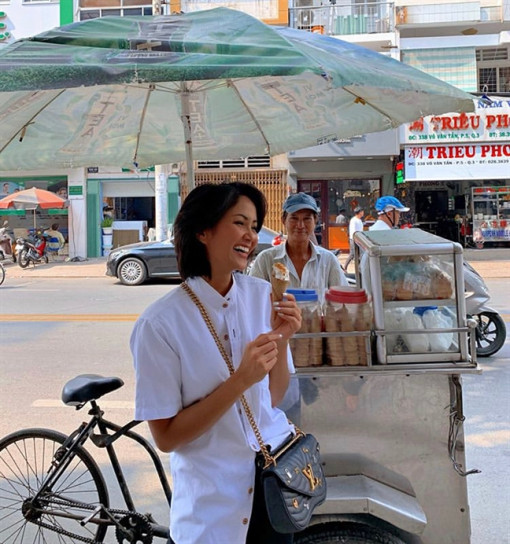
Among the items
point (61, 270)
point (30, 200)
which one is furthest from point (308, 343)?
point (30, 200)

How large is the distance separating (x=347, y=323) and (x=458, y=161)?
1784cm

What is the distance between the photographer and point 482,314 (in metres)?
6.87

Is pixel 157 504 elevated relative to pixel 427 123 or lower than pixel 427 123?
lower

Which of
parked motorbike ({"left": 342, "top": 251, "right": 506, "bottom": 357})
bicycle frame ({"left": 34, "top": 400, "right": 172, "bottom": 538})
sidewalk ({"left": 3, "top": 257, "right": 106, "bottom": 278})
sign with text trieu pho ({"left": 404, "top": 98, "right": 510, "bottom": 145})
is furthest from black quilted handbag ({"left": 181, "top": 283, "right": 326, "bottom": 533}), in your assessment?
sign with text trieu pho ({"left": 404, "top": 98, "right": 510, "bottom": 145})

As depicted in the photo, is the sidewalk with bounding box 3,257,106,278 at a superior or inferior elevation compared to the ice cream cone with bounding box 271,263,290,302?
inferior

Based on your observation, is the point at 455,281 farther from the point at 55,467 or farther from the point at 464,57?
the point at 464,57

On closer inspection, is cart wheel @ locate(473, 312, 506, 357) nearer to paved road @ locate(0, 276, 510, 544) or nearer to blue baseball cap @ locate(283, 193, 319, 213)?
paved road @ locate(0, 276, 510, 544)

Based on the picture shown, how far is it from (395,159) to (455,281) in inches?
728

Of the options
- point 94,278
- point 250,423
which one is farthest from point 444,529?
point 94,278

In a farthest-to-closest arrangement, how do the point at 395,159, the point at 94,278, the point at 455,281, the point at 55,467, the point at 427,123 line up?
1. the point at 395,159
2. the point at 427,123
3. the point at 94,278
4. the point at 55,467
5. the point at 455,281

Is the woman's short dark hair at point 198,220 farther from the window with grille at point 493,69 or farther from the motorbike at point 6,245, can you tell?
the window with grille at point 493,69

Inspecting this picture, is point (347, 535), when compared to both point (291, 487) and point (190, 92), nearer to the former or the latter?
point (291, 487)

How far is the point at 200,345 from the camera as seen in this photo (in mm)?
1654

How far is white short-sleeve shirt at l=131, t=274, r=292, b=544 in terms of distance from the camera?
162cm
